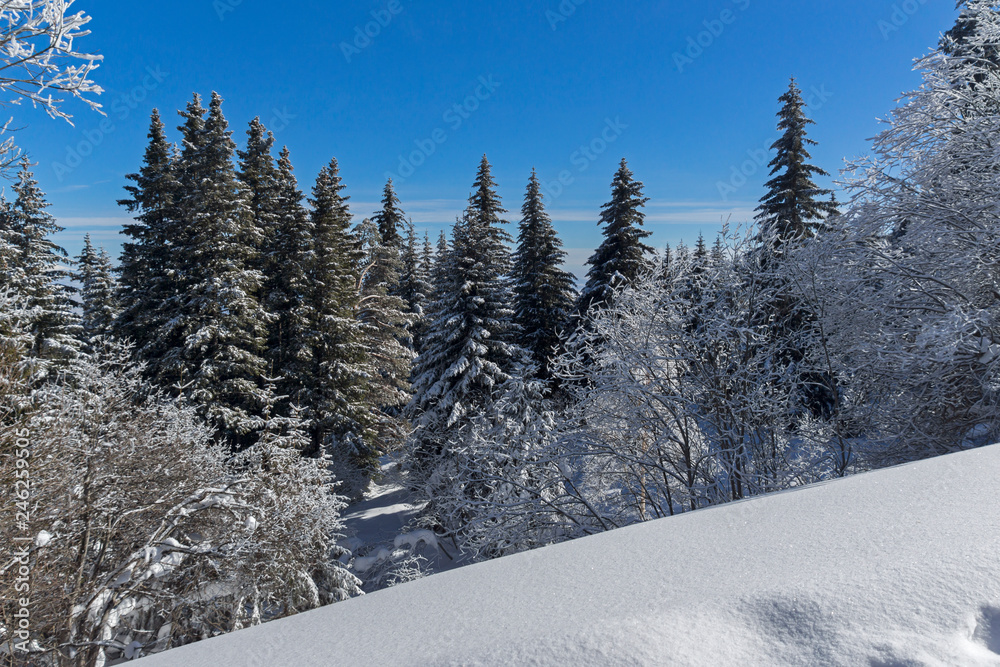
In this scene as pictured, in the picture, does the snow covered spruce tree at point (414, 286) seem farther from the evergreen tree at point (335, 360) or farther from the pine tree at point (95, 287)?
the pine tree at point (95, 287)

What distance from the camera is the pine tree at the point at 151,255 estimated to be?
56.1 feet

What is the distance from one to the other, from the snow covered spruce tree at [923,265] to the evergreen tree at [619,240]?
11273 millimetres

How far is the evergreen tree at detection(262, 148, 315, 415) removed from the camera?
19.5 metres

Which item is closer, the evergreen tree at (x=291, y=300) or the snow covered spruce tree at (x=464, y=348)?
the snow covered spruce tree at (x=464, y=348)

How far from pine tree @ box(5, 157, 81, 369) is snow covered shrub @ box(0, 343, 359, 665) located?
1208cm

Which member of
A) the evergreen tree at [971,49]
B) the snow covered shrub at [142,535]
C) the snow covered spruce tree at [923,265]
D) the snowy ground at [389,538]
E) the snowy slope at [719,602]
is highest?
the evergreen tree at [971,49]

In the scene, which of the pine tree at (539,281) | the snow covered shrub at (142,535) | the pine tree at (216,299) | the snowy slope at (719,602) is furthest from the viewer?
the pine tree at (539,281)

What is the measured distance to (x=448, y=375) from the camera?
17.7m

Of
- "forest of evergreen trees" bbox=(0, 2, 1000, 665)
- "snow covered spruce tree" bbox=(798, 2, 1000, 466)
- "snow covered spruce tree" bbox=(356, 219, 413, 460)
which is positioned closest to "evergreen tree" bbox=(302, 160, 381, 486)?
"snow covered spruce tree" bbox=(356, 219, 413, 460)

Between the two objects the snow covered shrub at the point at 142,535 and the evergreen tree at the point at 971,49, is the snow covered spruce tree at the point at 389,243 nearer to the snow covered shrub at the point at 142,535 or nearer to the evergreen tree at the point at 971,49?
the snow covered shrub at the point at 142,535

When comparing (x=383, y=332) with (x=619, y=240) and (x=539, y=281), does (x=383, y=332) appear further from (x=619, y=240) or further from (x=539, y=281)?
(x=619, y=240)
